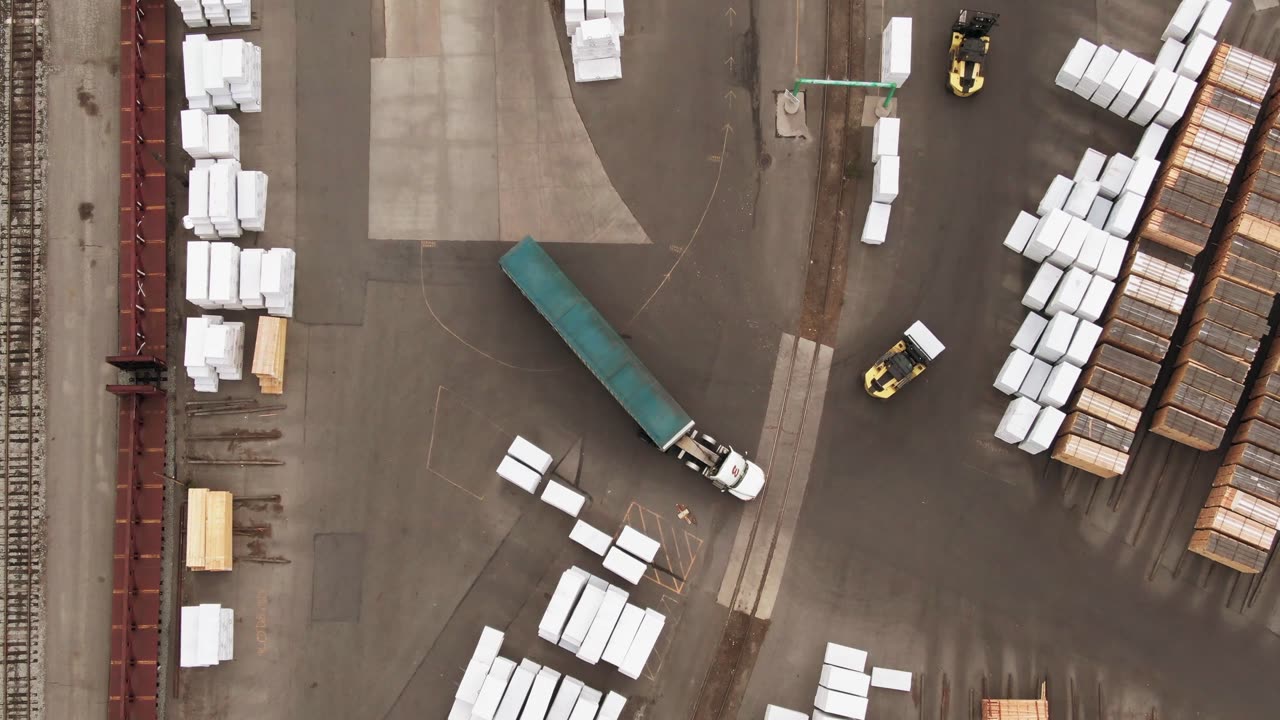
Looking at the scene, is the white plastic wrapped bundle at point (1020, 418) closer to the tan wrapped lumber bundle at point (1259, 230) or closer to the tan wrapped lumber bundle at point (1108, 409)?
the tan wrapped lumber bundle at point (1108, 409)

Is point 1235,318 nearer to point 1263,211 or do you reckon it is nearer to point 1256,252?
point 1256,252

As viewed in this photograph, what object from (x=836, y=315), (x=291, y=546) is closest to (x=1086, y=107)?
(x=836, y=315)

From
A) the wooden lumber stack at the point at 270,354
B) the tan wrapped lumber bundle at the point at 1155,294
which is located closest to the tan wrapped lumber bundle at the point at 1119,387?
the tan wrapped lumber bundle at the point at 1155,294

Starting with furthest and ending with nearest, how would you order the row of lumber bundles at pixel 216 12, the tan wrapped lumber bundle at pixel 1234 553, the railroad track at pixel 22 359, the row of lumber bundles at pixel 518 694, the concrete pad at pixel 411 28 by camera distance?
the concrete pad at pixel 411 28, the row of lumber bundles at pixel 216 12, the railroad track at pixel 22 359, the tan wrapped lumber bundle at pixel 1234 553, the row of lumber bundles at pixel 518 694

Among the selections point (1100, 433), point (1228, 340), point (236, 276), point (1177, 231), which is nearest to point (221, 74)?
point (236, 276)

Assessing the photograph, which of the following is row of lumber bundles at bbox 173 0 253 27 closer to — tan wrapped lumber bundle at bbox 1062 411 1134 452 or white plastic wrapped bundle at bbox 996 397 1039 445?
white plastic wrapped bundle at bbox 996 397 1039 445

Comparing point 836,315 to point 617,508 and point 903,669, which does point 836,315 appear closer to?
point 617,508
